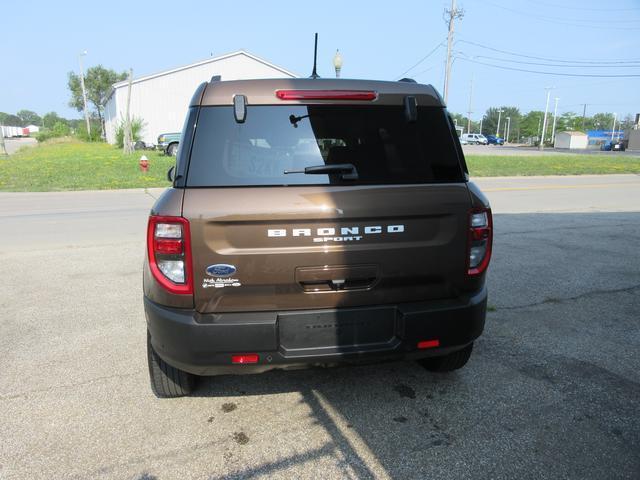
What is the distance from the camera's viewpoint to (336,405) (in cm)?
304

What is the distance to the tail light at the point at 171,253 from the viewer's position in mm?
2438

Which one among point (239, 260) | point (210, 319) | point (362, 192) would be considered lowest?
point (210, 319)

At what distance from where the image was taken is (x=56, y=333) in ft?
13.8

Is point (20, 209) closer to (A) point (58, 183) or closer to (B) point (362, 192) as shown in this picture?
(A) point (58, 183)

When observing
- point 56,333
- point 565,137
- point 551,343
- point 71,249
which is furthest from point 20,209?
point 565,137

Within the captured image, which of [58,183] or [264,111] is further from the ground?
[264,111]

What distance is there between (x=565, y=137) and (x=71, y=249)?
3251 inches

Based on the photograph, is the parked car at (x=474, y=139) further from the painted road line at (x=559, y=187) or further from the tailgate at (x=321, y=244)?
the tailgate at (x=321, y=244)

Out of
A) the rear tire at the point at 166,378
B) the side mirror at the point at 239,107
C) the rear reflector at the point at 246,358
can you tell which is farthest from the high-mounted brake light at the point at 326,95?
the rear tire at the point at 166,378

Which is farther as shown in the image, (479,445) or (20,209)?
(20,209)

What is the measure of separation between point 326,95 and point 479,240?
122 centimetres

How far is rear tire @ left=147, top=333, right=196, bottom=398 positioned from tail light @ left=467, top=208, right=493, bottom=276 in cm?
187

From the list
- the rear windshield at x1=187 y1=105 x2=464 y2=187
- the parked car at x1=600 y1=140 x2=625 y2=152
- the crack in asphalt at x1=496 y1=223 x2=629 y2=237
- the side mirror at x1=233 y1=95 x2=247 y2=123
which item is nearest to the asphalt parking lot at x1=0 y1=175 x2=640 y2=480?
the rear windshield at x1=187 y1=105 x2=464 y2=187

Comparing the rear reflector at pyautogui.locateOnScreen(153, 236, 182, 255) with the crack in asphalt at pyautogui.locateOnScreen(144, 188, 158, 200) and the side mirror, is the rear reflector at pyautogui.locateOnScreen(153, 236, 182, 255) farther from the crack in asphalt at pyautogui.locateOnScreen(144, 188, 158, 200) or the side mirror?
the crack in asphalt at pyautogui.locateOnScreen(144, 188, 158, 200)
